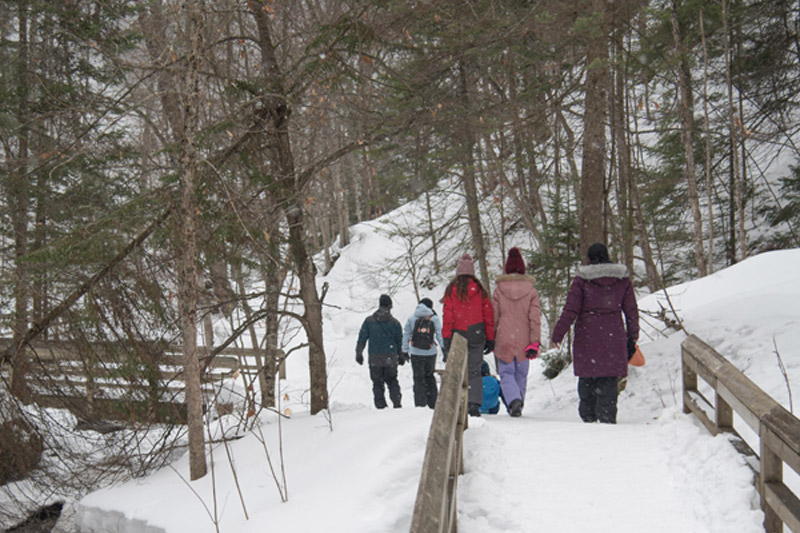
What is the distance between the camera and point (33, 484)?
6.88 meters

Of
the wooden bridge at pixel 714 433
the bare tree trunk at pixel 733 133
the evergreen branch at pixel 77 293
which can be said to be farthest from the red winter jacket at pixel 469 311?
the bare tree trunk at pixel 733 133

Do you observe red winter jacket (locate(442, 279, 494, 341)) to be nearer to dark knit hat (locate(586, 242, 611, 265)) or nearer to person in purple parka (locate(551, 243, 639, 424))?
person in purple parka (locate(551, 243, 639, 424))

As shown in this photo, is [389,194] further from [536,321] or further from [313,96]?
[536,321]

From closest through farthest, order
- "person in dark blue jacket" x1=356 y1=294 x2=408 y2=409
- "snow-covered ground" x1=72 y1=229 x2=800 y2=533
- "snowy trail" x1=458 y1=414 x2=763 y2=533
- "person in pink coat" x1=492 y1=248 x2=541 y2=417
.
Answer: "snowy trail" x1=458 y1=414 x2=763 y2=533 → "snow-covered ground" x1=72 y1=229 x2=800 y2=533 → "person in pink coat" x1=492 y1=248 x2=541 y2=417 → "person in dark blue jacket" x1=356 y1=294 x2=408 y2=409

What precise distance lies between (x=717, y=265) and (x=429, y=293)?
11.2 meters

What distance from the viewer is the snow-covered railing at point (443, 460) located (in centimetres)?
229

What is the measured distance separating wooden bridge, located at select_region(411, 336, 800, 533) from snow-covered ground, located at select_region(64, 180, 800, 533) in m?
0.09

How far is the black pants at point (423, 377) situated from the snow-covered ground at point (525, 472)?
1.92 m

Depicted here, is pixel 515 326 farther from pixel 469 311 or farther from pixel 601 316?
pixel 601 316

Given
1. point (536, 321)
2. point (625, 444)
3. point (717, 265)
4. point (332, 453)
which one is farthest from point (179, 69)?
point (717, 265)

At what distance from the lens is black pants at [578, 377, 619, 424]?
588 cm

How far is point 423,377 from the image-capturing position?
8125mm

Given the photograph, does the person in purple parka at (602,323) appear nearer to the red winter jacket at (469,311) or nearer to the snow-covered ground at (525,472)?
→ the snow-covered ground at (525,472)

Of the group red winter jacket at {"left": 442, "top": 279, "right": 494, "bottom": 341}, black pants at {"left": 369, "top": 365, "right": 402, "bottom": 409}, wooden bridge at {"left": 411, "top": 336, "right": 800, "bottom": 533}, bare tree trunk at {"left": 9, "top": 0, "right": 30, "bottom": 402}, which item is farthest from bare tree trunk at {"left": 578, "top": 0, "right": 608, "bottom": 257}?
bare tree trunk at {"left": 9, "top": 0, "right": 30, "bottom": 402}
